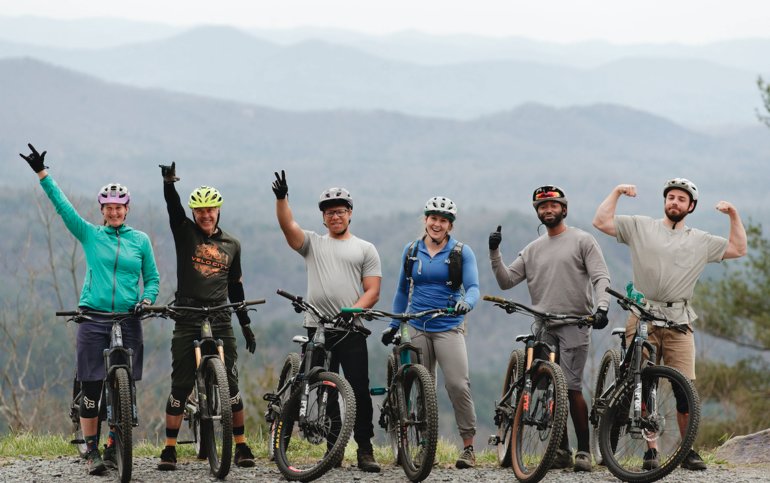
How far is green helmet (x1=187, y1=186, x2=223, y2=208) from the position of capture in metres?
8.16

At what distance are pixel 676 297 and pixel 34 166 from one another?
5175 mm

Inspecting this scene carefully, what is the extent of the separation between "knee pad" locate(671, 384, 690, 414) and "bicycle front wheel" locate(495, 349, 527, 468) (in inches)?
47.9

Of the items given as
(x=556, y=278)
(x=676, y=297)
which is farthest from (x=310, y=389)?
(x=676, y=297)

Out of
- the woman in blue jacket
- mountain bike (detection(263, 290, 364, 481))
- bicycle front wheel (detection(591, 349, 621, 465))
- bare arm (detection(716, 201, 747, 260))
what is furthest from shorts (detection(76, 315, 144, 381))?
bare arm (detection(716, 201, 747, 260))

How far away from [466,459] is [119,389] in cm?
298

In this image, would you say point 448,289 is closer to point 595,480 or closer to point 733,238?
point 595,480

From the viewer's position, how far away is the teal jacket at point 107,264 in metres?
8.08

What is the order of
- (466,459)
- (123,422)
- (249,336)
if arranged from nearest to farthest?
(123,422)
(249,336)
(466,459)

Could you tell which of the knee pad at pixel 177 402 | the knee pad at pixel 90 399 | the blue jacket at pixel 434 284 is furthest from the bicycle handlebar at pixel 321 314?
the knee pad at pixel 90 399

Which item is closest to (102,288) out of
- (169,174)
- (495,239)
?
(169,174)

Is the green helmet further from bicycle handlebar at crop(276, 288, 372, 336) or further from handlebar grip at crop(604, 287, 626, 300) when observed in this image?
handlebar grip at crop(604, 287, 626, 300)

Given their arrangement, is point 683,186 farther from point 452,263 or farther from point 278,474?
point 278,474

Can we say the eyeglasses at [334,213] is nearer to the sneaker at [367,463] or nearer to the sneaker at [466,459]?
the sneaker at [367,463]

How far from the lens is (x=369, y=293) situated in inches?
327
